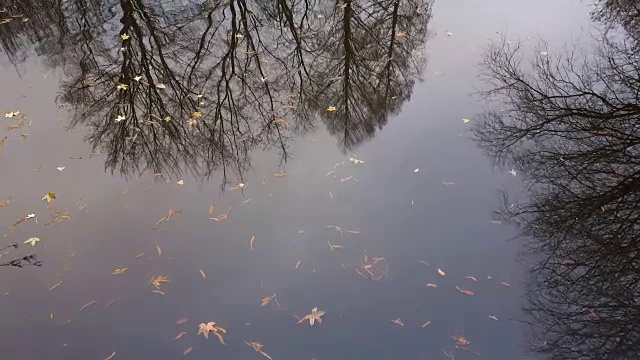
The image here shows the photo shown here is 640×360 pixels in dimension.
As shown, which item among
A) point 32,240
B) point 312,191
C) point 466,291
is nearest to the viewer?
point 466,291

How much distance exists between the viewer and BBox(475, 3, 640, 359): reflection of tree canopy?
3.82 metres

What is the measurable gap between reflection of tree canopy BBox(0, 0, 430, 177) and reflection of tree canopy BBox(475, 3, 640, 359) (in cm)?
149

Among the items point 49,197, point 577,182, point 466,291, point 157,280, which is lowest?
point 466,291

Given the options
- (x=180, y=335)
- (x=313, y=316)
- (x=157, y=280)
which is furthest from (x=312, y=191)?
(x=180, y=335)

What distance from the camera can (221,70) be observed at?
6.95 meters

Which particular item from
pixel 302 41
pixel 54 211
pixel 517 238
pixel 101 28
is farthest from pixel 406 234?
pixel 101 28

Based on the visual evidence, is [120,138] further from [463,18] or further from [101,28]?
[463,18]

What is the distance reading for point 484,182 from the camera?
5043 millimetres

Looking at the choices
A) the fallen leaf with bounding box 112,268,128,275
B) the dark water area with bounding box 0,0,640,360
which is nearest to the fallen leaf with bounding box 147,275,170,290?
the dark water area with bounding box 0,0,640,360

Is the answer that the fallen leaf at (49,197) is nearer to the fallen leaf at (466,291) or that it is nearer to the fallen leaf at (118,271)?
the fallen leaf at (118,271)

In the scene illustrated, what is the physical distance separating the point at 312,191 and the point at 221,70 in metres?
2.95

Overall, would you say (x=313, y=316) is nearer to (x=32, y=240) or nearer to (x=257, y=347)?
(x=257, y=347)

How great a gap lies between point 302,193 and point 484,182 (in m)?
1.96

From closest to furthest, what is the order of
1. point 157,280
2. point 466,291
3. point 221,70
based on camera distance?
point 466,291, point 157,280, point 221,70
